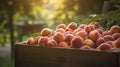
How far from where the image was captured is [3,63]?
811 centimetres

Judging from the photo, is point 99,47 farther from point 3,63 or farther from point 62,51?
point 3,63

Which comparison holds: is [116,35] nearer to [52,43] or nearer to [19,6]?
[52,43]

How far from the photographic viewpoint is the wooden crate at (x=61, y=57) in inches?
63.2

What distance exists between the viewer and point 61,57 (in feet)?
5.74

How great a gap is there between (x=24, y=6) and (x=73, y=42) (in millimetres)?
6277

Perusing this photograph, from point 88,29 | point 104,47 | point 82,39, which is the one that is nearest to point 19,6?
point 88,29

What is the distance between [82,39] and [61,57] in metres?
0.22

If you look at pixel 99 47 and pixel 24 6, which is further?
pixel 24 6

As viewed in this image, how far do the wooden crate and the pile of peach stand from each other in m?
0.05

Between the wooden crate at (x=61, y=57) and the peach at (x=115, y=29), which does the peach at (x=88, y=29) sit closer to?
the peach at (x=115, y=29)

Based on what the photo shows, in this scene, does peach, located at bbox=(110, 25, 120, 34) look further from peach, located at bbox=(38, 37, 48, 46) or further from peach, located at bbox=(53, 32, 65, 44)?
peach, located at bbox=(38, 37, 48, 46)

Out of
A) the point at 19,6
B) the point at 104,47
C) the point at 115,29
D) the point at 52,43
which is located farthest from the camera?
the point at 19,6

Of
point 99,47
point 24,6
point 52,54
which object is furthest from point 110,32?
point 24,6

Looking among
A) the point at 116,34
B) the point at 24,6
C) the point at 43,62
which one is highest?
the point at 24,6
